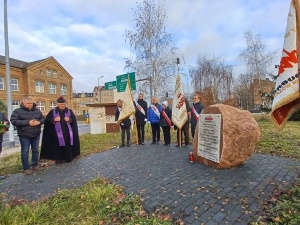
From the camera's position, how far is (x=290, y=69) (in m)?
3.03

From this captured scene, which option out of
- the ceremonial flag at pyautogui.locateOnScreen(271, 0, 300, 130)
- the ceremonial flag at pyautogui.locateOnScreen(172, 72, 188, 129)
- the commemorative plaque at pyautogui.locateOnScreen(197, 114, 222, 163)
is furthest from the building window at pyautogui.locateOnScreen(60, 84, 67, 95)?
the ceremonial flag at pyautogui.locateOnScreen(271, 0, 300, 130)

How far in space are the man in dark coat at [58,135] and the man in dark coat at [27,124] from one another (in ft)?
1.98

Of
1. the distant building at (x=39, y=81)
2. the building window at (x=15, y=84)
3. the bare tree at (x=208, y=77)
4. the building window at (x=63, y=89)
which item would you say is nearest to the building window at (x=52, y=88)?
the distant building at (x=39, y=81)

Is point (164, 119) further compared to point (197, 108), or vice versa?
point (164, 119)

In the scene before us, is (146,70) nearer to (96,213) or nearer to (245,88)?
(96,213)

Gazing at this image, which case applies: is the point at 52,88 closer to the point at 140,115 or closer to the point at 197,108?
the point at 140,115

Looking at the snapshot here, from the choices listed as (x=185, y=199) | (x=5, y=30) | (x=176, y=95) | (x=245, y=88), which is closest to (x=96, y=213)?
(x=185, y=199)

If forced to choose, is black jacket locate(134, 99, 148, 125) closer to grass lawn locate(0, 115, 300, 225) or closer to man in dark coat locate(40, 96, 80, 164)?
man in dark coat locate(40, 96, 80, 164)

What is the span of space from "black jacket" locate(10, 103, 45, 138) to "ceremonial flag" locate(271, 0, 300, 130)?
5.47 meters

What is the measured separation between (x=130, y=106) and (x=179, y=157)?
3.20 m

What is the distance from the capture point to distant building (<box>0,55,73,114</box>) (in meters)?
39.3

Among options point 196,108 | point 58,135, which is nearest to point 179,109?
point 196,108

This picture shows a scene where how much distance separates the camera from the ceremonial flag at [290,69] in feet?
9.70

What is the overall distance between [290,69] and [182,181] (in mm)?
2601
